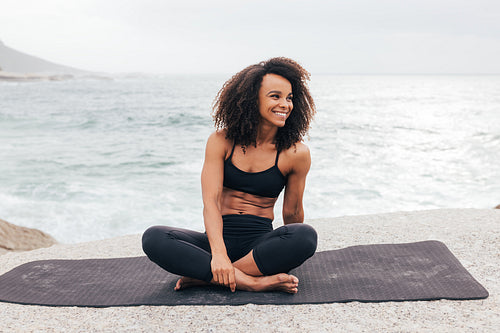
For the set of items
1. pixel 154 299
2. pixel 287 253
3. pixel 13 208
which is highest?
pixel 287 253

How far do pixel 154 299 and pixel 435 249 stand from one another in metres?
2.10

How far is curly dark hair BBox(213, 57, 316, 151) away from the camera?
2.92 metres

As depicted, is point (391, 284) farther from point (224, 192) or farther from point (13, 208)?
point (13, 208)

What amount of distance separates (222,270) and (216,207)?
0.39 meters

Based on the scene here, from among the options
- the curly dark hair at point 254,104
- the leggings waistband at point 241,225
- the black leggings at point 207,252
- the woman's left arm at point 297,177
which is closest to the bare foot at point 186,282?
the black leggings at point 207,252

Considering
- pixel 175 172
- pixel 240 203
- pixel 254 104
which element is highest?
pixel 254 104

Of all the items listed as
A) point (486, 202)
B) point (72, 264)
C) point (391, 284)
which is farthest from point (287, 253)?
point (486, 202)

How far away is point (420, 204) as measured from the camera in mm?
9141

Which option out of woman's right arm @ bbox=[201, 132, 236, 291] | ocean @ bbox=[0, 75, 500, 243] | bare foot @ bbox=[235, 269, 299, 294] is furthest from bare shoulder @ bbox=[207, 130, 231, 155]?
ocean @ bbox=[0, 75, 500, 243]

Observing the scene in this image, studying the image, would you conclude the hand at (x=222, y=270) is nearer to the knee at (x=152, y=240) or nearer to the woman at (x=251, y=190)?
the woman at (x=251, y=190)

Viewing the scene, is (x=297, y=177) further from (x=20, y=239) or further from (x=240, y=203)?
(x=20, y=239)

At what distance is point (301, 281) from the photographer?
3061 mm

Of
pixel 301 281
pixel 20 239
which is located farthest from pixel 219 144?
pixel 20 239

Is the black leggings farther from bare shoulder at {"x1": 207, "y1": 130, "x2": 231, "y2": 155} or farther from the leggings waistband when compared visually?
bare shoulder at {"x1": 207, "y1": 130, "x2": 231, "y2": 155}
